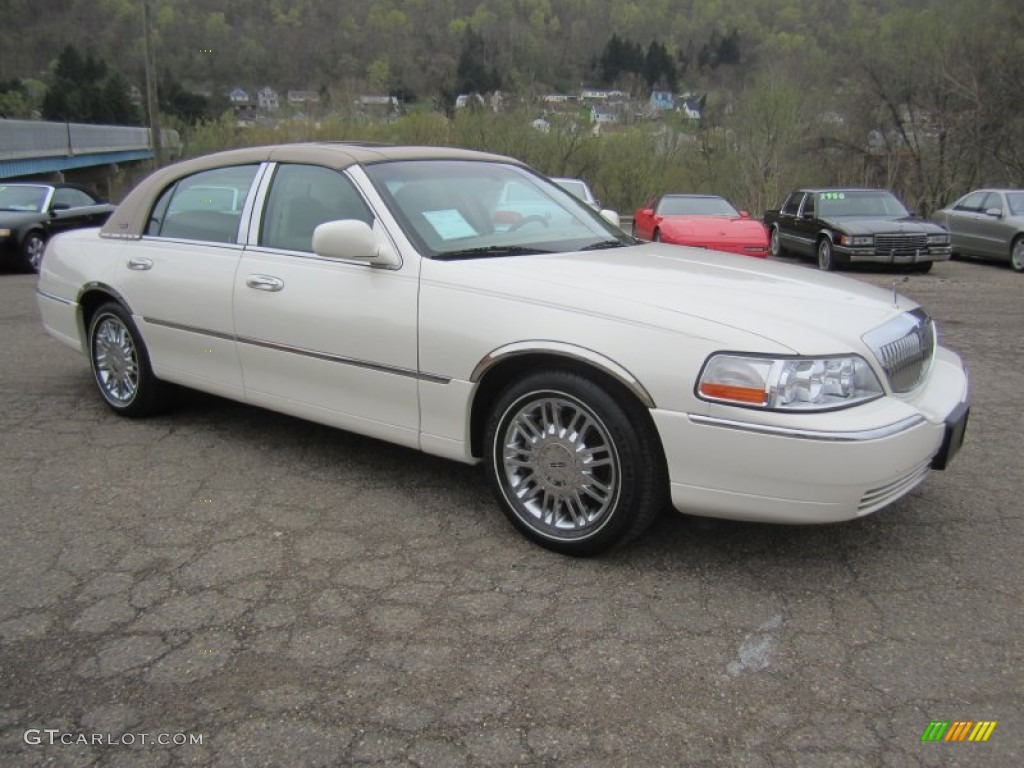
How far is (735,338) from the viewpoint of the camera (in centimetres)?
285

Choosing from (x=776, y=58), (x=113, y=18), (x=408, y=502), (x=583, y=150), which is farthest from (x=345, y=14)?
(x=408, y=502)

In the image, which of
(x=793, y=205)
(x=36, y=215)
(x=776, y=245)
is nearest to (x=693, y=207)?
(x=793, y=205)

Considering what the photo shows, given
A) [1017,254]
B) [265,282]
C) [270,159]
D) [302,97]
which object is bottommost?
[1017,254]

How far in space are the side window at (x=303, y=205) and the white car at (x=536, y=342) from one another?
14 millimetres

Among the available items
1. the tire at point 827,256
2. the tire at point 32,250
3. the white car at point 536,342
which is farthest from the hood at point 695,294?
the tire at point 32,250

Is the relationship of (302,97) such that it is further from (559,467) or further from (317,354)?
(559,467)

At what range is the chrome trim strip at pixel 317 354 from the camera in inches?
137

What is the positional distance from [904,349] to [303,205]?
9.00 ft

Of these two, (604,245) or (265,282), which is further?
(604,245)

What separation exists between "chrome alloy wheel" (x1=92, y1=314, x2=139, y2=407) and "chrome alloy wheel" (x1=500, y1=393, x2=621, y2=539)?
107 inches

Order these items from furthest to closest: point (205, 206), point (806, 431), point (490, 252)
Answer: point (205, 206) → point (490, 252) → point (806, 431)

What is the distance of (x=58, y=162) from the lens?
44.9 metres

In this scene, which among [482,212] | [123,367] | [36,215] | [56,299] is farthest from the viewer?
[36,215]

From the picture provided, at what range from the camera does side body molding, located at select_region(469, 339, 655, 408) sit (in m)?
2.96
